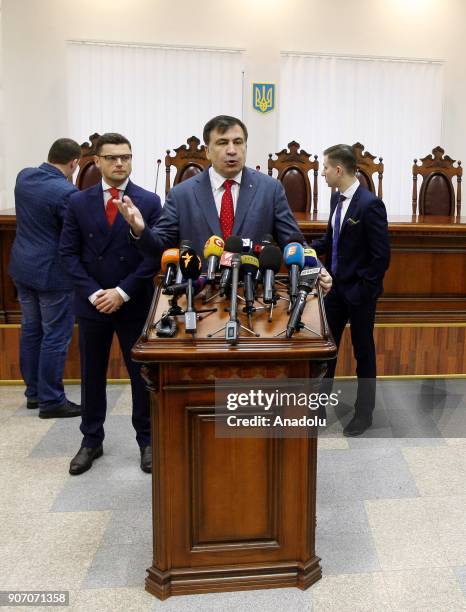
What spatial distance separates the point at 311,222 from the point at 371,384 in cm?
121

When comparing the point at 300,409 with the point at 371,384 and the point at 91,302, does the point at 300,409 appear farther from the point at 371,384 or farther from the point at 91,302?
the point at 371,384

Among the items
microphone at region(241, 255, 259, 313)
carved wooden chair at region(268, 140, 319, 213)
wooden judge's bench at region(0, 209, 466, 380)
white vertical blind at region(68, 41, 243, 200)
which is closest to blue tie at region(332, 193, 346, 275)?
wooden judge's bench at region(0, 209, 466, 380)

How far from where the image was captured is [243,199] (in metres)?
2.51

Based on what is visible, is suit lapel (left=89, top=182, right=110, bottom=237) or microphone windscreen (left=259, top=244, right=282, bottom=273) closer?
microphone windscreen (left=259, top=244, right=282, bottom=273)

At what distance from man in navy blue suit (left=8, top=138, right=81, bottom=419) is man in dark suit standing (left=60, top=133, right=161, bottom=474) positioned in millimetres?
683

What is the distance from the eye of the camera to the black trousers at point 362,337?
330cm

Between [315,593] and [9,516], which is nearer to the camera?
[315,593]

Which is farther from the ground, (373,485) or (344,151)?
(344,151)

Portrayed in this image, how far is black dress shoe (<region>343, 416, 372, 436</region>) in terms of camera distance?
332 centimetres

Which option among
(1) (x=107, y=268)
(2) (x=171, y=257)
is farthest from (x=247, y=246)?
(1) (x=107, y=268)

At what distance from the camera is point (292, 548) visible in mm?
2012

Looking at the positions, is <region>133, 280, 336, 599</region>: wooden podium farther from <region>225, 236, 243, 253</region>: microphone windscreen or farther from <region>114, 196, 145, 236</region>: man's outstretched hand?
<region>114, 196, 145, 236</region>: man's outstretched hand

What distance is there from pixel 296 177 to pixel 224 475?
13.2 ft

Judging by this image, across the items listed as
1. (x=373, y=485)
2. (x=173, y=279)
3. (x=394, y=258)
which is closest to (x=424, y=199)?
(x=394, y=258)
